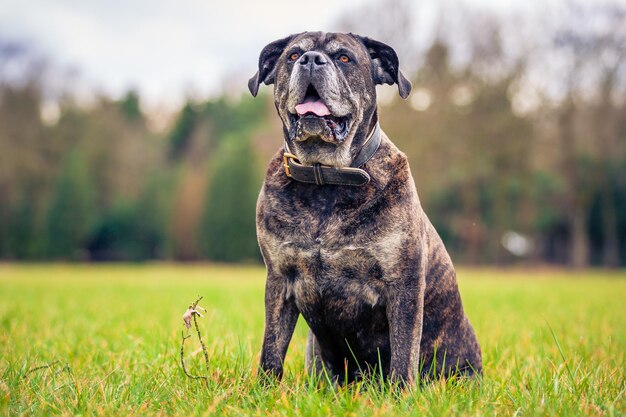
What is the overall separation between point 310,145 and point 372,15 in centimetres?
2261

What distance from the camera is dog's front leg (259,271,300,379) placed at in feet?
10.2

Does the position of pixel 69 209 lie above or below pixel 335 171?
below

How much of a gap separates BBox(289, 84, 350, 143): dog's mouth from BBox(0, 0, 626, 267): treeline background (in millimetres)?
18825

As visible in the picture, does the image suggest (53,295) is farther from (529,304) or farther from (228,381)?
(228,381)

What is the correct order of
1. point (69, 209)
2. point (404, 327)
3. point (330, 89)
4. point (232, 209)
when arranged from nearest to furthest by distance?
point (404, 327)
point (330, 89)
point (232, 209)
point (69, 209)

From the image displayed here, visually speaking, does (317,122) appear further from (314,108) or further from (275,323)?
(275,323)

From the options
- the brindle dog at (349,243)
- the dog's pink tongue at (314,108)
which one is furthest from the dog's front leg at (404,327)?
the dog's pink tongue at (314,108)

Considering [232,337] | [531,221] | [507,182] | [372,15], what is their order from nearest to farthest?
[232,337], [372,15], [507,182], [531,221]

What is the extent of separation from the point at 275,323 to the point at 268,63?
4.89 feet

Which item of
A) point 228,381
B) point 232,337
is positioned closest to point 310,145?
point 228,381

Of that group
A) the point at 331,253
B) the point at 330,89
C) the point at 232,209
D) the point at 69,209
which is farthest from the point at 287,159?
the point at 69,209

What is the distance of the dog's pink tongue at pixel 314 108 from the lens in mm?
3096

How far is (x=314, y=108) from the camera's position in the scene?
3.11 meters

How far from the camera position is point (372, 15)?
24.5 meters
